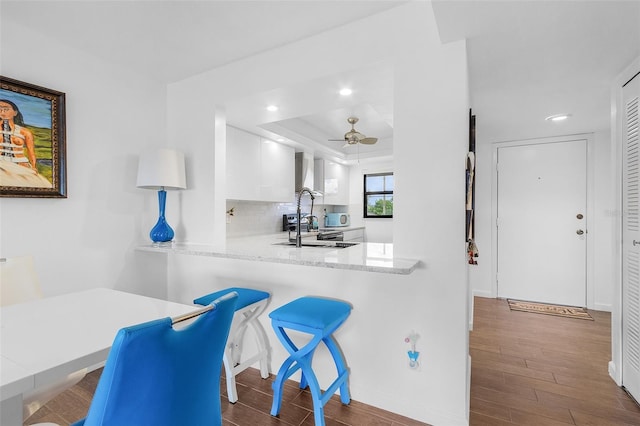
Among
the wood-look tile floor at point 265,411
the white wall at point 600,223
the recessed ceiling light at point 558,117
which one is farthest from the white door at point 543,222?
the wood-look tile floor at point 265,411

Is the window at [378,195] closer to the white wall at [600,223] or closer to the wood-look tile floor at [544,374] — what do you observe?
the white wall at [600,223]

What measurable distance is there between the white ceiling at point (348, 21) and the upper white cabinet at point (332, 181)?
237 centimetres

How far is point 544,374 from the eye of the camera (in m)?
2.34

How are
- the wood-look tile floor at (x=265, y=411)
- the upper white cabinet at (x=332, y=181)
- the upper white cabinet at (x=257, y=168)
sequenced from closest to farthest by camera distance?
the wood-look tile floor at (x=265, y=411), the upper white cabinet at (x=257, y=168), the upper white cabinet at (x=332, y=181)

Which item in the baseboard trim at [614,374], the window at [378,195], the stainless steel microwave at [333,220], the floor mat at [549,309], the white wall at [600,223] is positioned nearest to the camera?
the baseboard trim at [614,374]

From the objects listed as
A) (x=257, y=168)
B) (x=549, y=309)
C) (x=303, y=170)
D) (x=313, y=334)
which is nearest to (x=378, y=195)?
(x=303, y=170)

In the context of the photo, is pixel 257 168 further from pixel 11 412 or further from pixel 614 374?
pixel 614 374

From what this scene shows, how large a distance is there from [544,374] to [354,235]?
12.0 feet

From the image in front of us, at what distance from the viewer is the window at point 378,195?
5965 mm

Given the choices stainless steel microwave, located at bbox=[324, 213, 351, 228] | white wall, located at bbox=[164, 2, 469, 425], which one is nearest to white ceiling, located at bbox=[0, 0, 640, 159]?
white wall, located at bbox=[164, 2, 469, 425]

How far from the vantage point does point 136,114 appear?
8.80 feet

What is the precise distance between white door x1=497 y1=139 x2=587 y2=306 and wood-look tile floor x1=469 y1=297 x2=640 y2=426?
652 mm

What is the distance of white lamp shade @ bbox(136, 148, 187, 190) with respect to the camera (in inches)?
95.0

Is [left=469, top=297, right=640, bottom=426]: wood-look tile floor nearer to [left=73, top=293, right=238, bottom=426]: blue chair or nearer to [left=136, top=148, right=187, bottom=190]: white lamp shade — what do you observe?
[left=73, top=293, right=238, bottom=426]: blue chair
